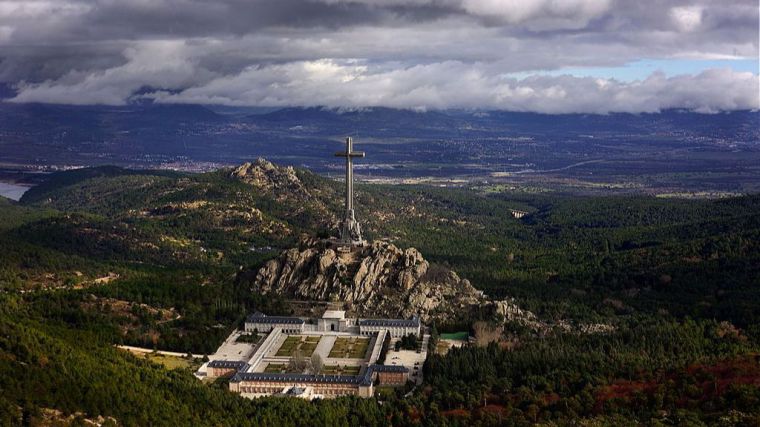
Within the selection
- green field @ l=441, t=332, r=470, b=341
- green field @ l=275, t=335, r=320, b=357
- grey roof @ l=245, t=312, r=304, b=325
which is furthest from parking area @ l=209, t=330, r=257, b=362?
green field @ l=441, t=332, r=470, b=341

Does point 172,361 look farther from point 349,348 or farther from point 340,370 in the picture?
point 349,348

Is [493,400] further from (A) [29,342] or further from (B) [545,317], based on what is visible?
(A) [29,342]

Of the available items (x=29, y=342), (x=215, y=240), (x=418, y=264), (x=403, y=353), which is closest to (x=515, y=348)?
(x=403, y=353)

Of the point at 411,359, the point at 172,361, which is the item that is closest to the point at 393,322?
the point at 411,359

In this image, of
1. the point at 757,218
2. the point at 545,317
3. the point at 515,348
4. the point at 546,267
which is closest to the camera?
the point at 515,348

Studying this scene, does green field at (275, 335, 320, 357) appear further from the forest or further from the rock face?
the rock face

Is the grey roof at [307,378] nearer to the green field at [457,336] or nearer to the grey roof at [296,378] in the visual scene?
the grey roof at [296,378]
